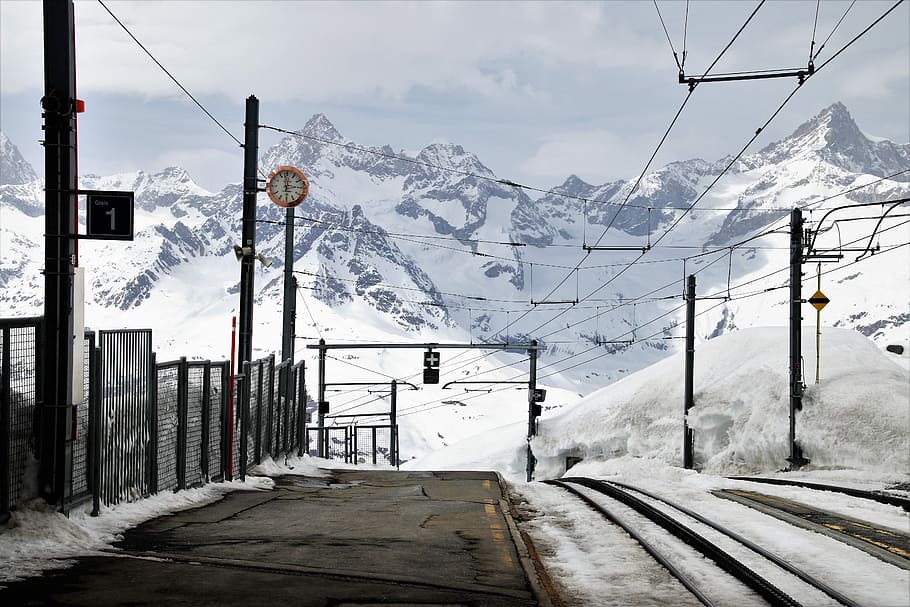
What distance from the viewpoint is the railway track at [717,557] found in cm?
859

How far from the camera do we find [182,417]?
14.3 metres

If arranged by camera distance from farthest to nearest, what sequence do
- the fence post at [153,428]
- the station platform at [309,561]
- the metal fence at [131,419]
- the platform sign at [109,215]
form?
the fence post at [153,428] < the platform sign at [109,215] < the metal fence at [131,419] < the station platform at [309,561]

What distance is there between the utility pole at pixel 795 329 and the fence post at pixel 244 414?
16.1 meters

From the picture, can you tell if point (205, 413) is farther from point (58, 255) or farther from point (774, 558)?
point (774, 558)

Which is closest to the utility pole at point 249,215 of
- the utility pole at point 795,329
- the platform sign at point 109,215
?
the platform sign at point 109,215

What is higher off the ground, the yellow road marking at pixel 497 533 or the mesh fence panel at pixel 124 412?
the mesh fence panel at pixel 124 412

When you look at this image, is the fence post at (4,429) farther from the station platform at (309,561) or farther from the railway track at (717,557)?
the railway track at (717,557)

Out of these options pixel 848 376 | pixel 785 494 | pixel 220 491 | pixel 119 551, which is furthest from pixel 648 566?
pixel 848 376

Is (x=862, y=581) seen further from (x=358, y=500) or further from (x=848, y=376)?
(x=848, y=376)

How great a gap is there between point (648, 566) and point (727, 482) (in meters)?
12.8

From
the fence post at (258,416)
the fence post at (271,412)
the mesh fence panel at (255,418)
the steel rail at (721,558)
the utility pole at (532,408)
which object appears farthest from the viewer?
the utility pole at (532,408)

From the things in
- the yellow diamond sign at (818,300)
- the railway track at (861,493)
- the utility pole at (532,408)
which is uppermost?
the yellow diamond sign at (818,300)

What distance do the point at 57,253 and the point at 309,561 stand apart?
13.7 ft

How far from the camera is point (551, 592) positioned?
8273mm
